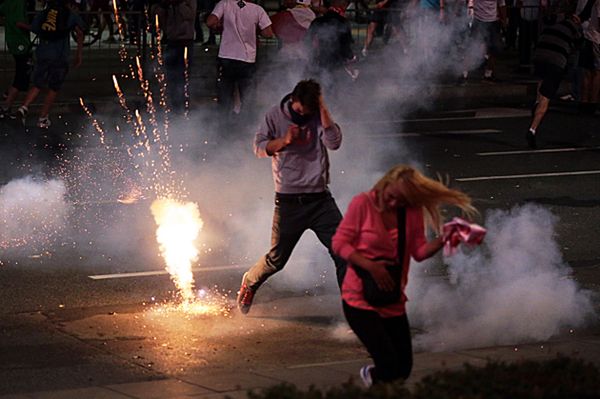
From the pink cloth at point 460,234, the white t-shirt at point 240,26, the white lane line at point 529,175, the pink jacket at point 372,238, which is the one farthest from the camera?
the white t-shirt at point 240,26

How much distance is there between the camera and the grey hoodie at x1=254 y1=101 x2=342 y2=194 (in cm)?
941

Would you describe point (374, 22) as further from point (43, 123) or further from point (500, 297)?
point (500, 297)

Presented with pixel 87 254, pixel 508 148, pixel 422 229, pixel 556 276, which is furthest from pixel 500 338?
pixel 508 148

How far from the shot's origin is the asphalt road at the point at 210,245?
9055 mm

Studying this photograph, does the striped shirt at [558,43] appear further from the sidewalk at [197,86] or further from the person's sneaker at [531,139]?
the sidewalk at [197,86]

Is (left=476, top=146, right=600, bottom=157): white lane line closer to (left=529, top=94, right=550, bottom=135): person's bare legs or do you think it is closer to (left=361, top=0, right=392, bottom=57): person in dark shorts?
(left=529, top=94, right=550, bottom=135): person's bare legs

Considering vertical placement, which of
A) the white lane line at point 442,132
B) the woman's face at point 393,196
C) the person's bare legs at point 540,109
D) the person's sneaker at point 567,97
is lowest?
the white lane line at point 442,132

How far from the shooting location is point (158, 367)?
866cm

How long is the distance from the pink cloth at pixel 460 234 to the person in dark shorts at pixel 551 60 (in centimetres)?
1109

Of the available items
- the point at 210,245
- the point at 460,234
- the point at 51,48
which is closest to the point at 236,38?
the point at 51,48

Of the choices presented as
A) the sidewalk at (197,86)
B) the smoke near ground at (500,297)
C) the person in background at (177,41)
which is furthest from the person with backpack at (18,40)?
the smoke near ground at (500,297)

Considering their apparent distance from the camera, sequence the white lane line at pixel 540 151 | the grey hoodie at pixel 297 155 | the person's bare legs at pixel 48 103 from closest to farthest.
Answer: the grey hoodie at pixel 297 155 → the white lane line at pixel 540 151 → the person's bare legs at pixel 48 103

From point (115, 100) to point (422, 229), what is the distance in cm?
1493

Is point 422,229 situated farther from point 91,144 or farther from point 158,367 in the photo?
point 91,144
